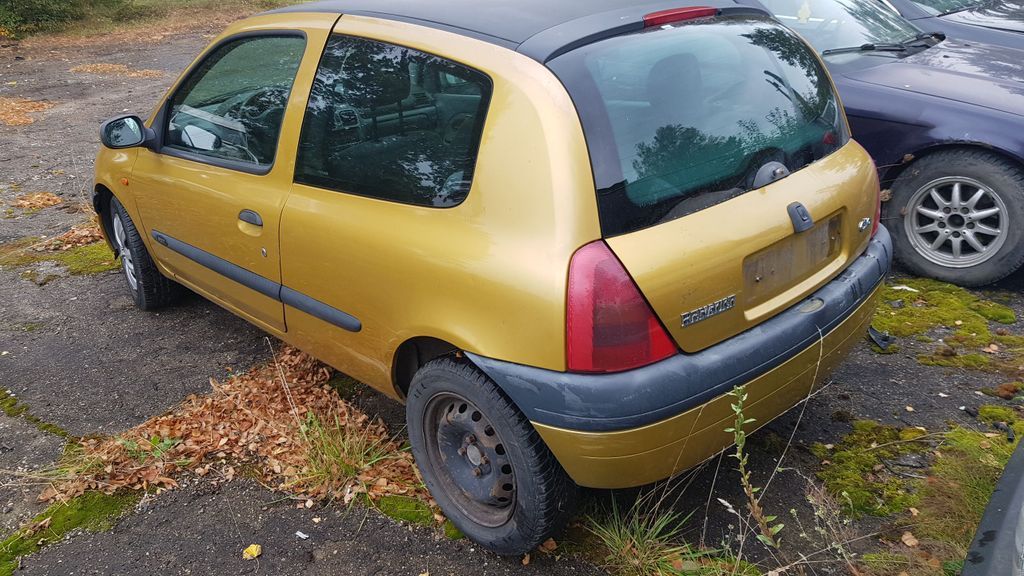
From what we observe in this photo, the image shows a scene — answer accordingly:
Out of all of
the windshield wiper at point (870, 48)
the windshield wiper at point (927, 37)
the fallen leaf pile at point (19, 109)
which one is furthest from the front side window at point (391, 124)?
the fallen leaf pile at point (19, 109)

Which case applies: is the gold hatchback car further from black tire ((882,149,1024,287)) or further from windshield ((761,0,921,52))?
windshield ((761,0,921,52))

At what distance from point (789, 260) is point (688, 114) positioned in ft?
1.98

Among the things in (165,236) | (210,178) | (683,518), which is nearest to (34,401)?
(165,236)

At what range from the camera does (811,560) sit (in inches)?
109

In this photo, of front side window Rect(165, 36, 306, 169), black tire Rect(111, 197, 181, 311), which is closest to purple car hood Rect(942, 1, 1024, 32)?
front side window Rect(165, 36, 306, 169)

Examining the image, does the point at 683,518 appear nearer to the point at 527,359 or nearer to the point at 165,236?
the point at 527,359

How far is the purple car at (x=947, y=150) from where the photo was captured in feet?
14.8

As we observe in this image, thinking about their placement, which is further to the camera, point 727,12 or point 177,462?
point 177,462

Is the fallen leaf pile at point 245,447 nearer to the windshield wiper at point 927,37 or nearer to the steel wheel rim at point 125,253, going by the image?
the steel wheel rim at point 125,253

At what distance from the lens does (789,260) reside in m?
2.74

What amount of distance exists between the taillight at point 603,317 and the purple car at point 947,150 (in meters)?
2.64

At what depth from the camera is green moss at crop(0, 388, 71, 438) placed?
150 inches

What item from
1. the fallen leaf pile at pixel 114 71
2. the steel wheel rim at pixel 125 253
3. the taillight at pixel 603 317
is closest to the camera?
the taillight at pixel 603 317

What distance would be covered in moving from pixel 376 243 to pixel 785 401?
1.55 meters
